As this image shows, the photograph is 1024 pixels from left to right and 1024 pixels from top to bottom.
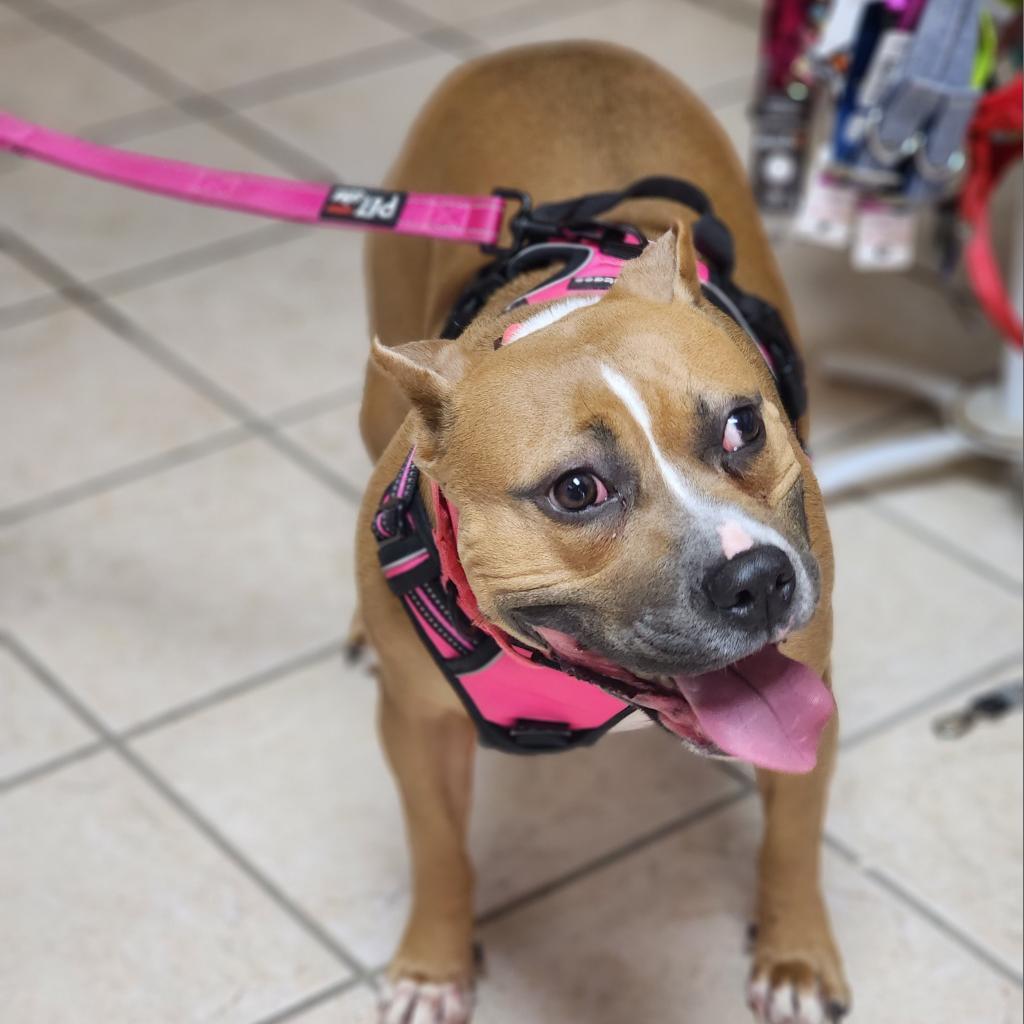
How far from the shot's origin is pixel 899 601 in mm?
2848

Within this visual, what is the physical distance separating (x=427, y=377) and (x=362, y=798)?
3.51 feet

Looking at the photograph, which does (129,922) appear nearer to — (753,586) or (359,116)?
(753,586)

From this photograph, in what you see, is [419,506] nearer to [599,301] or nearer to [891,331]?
[599,301]

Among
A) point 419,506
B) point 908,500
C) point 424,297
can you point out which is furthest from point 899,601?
point 419,506

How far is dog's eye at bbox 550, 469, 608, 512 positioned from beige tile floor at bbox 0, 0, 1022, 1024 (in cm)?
90

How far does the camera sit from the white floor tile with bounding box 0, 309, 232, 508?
10.8ft

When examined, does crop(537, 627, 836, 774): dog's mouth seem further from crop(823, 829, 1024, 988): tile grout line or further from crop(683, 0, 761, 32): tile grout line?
crop(683, 0, 761, 32): tile grout line

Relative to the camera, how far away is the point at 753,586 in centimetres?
148

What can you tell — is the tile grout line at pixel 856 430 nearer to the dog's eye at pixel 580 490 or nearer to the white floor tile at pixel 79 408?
the white floor tile at pixel 79 408

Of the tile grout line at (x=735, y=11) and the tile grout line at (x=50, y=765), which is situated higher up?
the tile grout line at (x=735, y=11)

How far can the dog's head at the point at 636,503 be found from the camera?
1511 millimetres

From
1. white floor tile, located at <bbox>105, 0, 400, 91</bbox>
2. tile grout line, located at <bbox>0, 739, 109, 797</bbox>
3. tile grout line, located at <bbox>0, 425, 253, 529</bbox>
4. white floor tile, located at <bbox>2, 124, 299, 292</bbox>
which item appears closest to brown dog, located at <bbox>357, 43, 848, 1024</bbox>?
tile grout line, located at <bbox>0, 739, 109, 797</bbox>

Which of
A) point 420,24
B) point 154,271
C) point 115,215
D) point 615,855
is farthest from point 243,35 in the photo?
point 615,855

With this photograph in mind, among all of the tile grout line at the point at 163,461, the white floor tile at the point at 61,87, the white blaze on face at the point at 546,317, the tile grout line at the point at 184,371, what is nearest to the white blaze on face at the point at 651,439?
the white blaze on face at the point at 546,317
